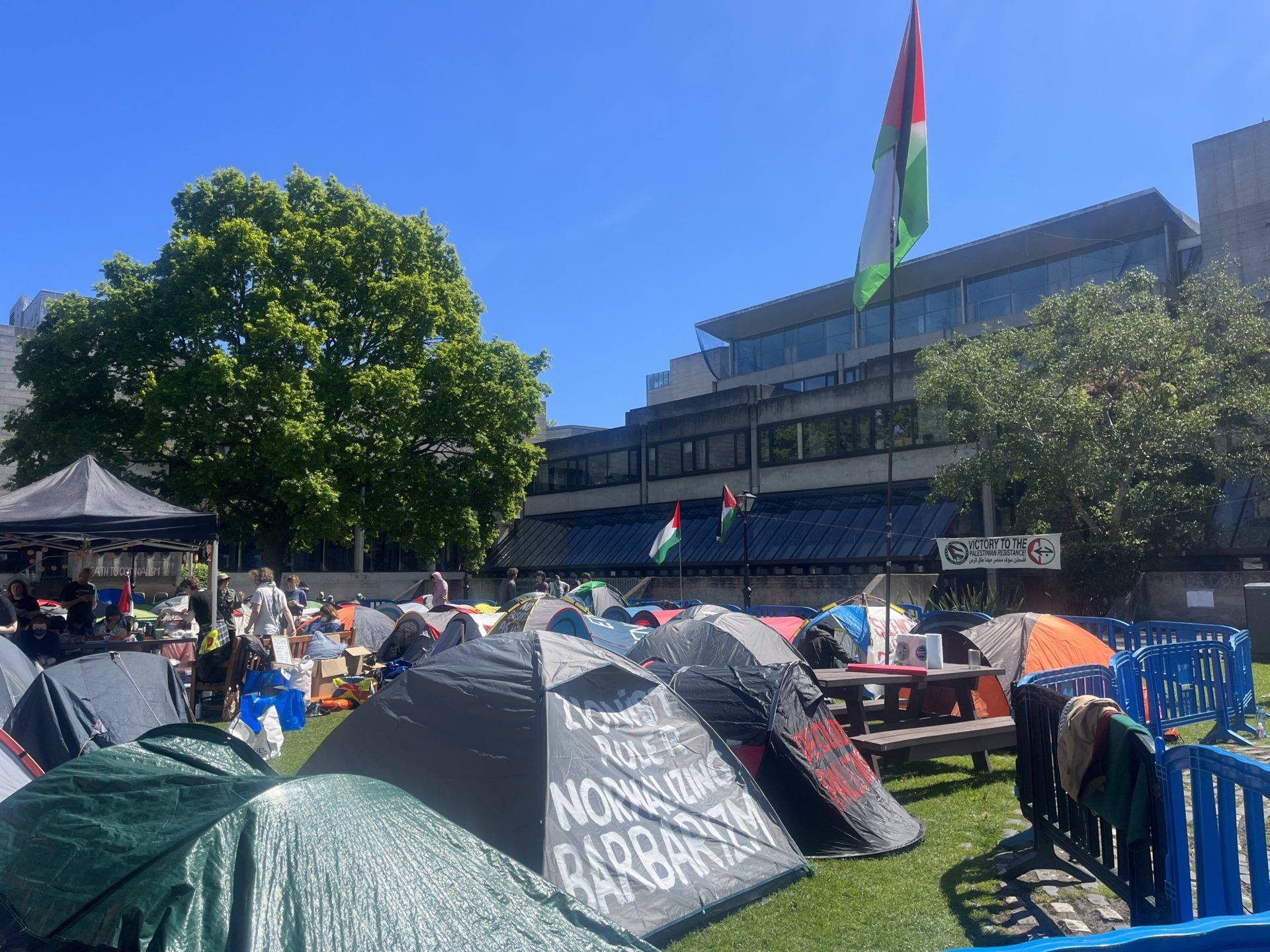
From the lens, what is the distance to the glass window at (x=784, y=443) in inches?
1341

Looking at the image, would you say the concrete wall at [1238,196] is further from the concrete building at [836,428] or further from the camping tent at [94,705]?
the camping tent at [94,705]

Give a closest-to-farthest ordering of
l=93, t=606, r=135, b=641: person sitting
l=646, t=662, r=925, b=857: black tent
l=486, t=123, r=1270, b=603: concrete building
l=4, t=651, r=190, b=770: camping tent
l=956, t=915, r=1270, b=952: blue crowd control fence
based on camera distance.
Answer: l=956, t=915, r=1270, b=952: blue crowd control fence
l=646, t=662, r=925, b=857: black tent
l=4, t=651, r=190, b=770: camping tent
l=93, t=606, r=135, b=641: person sitting
l=486, t=123, r=1270, b=603: concrete building

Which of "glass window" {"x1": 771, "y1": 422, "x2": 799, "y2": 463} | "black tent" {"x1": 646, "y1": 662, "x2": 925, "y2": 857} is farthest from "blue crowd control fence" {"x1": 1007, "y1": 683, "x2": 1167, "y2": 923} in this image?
"glass window" {"x1": 771, "y1": 422, "x2": 799, "y2": 463}

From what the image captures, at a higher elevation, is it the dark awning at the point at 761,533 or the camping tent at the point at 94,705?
the dark awning at the point at 761,533

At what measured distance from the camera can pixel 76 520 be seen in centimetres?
1155

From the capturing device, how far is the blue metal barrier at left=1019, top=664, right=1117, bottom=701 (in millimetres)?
6871

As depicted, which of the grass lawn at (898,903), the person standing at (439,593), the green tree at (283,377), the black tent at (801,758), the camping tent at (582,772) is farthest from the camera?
the green tree at (283,377)

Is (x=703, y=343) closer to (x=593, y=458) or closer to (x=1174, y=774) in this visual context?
(x=593, y=458)

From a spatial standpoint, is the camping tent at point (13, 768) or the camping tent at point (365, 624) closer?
the camping tent at point (13, 768)

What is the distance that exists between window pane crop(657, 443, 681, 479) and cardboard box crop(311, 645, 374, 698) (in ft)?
76.8

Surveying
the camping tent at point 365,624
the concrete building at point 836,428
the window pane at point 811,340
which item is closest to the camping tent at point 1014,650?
the camping tent at point 365,624

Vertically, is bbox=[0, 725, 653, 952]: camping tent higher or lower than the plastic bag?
higher

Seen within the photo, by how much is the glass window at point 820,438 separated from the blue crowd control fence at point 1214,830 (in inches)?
1143

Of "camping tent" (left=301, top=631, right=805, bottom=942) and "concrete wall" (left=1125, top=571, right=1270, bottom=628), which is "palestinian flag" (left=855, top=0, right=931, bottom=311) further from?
"concrete wall" (left=1125, top=571, right=1270, bottom=628)
